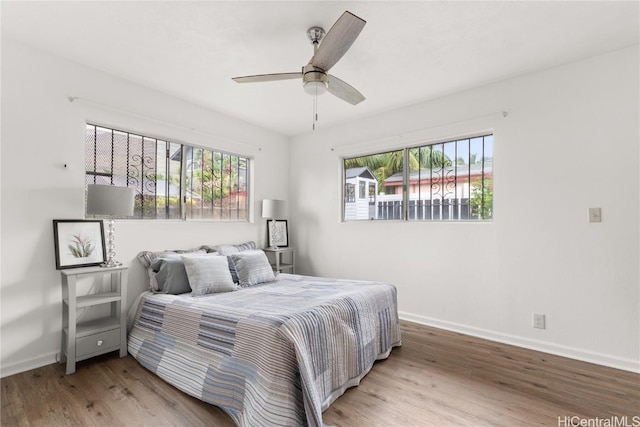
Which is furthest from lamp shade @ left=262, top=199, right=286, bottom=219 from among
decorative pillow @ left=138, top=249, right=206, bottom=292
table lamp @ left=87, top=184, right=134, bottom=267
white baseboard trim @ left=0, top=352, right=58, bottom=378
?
white baseboard trim @ left=0, top=352, right=58, bottom=378

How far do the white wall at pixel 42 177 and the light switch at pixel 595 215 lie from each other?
4.04 meters

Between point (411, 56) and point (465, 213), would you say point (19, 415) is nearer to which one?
Result: point (411, 56)

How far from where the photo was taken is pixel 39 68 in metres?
2.54

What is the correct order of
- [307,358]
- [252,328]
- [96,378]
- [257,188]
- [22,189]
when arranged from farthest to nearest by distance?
1. [257,188]
2. [22,189]
3. [96,378]
4. [252,328]
5. [307,358]

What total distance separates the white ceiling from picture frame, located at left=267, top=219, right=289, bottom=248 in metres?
2.00

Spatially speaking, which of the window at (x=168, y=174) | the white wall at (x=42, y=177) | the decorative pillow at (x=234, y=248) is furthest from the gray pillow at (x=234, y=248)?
the white wall at (x=42, y=177)

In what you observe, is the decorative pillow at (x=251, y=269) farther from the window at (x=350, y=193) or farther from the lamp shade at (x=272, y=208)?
the window at (x=350, y=193)

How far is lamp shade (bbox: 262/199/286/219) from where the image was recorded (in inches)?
167

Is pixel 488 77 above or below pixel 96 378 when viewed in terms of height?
above

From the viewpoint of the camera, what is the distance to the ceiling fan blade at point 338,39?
5.48ft

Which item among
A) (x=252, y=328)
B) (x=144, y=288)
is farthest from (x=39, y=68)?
(x=252, y=328)

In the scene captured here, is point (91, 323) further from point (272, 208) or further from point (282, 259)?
point (282, 259)

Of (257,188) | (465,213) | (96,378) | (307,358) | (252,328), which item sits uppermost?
(257,188)

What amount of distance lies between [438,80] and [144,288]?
3.59 m
